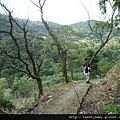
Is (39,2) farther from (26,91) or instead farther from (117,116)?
(26,91)

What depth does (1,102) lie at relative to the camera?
7.48 metres

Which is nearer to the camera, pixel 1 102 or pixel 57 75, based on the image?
pixel 1 102

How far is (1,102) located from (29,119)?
282cm

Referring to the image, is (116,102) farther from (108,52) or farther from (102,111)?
(108,52)

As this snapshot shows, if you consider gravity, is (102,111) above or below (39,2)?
below

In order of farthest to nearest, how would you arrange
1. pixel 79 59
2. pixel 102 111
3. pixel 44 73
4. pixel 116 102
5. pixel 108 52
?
pixel 108 52, pixel 44 73, pixel 79 59, pixel 116 102, pixel 102 111

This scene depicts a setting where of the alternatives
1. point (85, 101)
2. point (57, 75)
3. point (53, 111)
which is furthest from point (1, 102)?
point (57, 75)

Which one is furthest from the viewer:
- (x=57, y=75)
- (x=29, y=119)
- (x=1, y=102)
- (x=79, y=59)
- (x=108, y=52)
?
(x=108, y=52)

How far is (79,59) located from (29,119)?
59.8 ft

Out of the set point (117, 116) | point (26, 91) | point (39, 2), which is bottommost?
point (26, 91)

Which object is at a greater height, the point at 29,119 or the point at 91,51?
the point at 91,51

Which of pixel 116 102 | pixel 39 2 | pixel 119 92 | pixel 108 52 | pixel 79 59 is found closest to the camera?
pixel 116 102

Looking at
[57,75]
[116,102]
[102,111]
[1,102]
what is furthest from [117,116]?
[57,75]

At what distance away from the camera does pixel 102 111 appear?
221 inches
